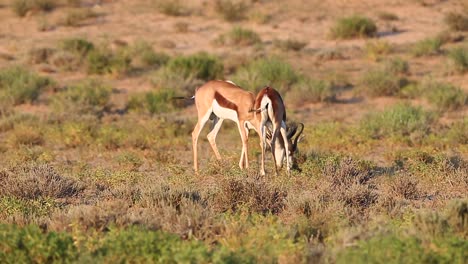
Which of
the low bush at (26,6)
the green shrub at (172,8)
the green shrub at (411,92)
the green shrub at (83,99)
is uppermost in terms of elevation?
the low bush at (26,6)

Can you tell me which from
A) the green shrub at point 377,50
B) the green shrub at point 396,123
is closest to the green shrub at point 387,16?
the green shrub at point 377,50

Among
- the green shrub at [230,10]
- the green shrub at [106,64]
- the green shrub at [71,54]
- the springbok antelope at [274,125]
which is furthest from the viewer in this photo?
the green shrub at [230,10]

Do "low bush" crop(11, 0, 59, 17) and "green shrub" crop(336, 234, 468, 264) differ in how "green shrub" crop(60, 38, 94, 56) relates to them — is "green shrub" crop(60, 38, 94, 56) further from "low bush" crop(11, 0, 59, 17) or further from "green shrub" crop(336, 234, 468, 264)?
"green shrub" crop(336, 234, 468, 264)

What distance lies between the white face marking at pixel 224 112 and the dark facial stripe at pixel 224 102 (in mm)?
47

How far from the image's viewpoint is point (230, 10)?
30.2 m

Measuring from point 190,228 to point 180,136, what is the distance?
848cm

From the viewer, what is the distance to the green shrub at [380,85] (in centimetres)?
2016

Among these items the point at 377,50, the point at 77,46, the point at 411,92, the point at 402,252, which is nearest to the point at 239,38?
the point at 377,50

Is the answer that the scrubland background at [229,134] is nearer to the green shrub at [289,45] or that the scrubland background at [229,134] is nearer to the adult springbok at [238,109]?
the green shrub at [289,45]

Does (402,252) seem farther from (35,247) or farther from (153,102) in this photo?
(153,102)

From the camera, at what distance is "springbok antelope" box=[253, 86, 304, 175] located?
1144cm

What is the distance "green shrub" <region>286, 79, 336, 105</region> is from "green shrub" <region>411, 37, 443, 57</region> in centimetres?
530

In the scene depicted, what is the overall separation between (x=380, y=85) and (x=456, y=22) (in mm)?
8690

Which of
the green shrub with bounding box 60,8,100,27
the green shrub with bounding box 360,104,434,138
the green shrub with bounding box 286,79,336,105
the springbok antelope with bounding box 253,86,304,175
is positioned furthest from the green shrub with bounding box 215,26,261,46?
the springbok antelope with bounding box 253,86,304,175
